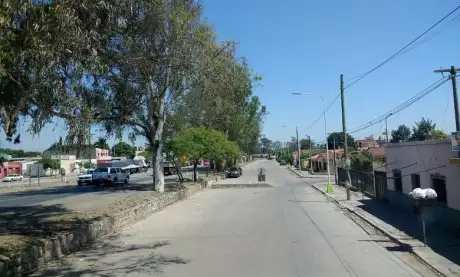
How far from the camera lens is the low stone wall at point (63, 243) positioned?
8899mm

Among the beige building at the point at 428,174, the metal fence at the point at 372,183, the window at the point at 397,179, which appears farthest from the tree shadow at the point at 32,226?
the metal fence at the point at 372,183

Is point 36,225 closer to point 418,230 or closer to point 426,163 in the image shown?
point 418,230

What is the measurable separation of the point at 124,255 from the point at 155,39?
12.3 meters

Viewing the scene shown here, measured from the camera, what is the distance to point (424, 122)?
78.2 meters

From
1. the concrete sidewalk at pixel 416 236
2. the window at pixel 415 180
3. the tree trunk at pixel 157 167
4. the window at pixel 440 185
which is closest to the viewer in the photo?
the concrete sidewalk at pixel 416 236

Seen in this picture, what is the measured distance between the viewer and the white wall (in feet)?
48.3

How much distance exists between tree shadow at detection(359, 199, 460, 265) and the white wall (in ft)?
4.13

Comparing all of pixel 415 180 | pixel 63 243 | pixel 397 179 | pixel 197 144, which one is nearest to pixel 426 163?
pixel 415 180

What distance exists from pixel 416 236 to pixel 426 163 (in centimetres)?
553

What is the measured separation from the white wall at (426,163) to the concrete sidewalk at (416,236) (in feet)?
4.60

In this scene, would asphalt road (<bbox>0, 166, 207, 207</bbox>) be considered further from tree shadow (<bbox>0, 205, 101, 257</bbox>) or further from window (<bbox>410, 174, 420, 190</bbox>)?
window (<bbox>410, 174, 420, 190</bbox>)

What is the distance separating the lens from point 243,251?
11281mm

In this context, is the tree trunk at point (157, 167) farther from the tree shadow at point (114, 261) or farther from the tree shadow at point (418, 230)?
the tree shadow at point (114, 261)

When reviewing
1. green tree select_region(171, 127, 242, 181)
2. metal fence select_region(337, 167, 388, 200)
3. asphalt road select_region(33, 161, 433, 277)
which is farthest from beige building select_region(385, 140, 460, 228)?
green tree select_region(171, 127, 242, 181)
